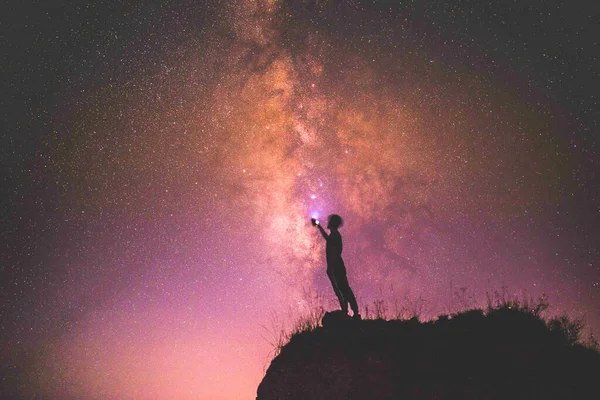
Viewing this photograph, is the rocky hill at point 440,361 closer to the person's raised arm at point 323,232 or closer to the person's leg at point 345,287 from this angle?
the person's leg at point 345,287

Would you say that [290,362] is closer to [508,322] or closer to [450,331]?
[450,331]

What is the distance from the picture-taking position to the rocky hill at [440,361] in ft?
30.9

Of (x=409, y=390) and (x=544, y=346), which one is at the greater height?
(x=544, y=346)

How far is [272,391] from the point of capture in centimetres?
1116

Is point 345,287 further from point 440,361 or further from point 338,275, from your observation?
point 440,361

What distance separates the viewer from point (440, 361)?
10.2m

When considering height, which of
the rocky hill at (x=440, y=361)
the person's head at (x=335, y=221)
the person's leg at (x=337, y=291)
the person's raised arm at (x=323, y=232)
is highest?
the person's head at (x=335, y=221)

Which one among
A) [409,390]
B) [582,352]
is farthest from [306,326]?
[582,352]

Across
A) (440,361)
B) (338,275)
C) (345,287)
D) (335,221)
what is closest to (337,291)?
(345,287)

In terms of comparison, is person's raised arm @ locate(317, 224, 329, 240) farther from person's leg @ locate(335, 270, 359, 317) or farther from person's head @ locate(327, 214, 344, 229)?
person's leg @ locate(335, 270, 359, 317)

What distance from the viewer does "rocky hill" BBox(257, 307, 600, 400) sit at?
9406 millimetres

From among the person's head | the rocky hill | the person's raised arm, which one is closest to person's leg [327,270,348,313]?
the rocky hill

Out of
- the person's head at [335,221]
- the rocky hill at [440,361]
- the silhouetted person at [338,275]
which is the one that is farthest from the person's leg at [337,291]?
the person's head at [335,221]

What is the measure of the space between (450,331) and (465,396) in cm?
192
